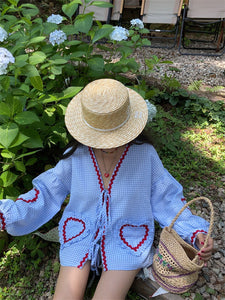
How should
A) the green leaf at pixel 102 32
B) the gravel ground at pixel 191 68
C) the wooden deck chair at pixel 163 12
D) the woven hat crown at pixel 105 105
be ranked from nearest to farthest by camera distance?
the woven hat crown at pixel 105 105, the green leaf at pixel 102 32, the gravel ground at pixel 191 68, the wooden deck chair at pixel 163 12

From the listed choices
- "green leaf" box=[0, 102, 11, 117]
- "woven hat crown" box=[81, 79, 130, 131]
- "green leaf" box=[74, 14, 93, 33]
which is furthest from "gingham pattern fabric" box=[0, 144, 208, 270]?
"green leaf" box=[74, 14, 93, 33]

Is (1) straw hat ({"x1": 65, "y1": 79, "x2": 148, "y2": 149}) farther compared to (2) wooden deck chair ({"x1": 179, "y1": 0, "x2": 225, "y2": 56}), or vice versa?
(2) wooden deck chair ({"x1": 179, "y1": 0, "x2": 225, "y2": 56})

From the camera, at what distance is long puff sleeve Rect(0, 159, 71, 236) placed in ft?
4.68

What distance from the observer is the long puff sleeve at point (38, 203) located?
1426 millimetres

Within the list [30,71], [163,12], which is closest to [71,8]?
[30,71]

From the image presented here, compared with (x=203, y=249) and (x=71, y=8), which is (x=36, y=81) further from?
(x=203, y=249)

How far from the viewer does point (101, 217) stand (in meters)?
1.57

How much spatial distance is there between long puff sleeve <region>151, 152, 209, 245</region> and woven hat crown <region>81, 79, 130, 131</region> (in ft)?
1.21

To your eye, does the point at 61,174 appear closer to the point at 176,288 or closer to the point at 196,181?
the point at 176,288

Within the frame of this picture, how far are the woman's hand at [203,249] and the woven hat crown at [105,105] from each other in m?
0.66

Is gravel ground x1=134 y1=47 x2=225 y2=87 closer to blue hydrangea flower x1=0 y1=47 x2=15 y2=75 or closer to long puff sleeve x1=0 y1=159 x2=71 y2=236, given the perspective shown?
long puff sleeve x1=0 y1=159 x2=71 y2=236

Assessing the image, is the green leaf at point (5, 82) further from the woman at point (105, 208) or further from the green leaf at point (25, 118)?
the woman at point (105, 208)

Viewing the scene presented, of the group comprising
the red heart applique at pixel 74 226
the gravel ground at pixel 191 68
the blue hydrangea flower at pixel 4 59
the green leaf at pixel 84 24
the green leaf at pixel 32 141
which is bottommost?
the red heart applique at pixel 74 226

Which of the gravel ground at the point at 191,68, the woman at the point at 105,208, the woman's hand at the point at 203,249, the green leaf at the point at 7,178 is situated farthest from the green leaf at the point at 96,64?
the gravel ground at the point at 191,68
